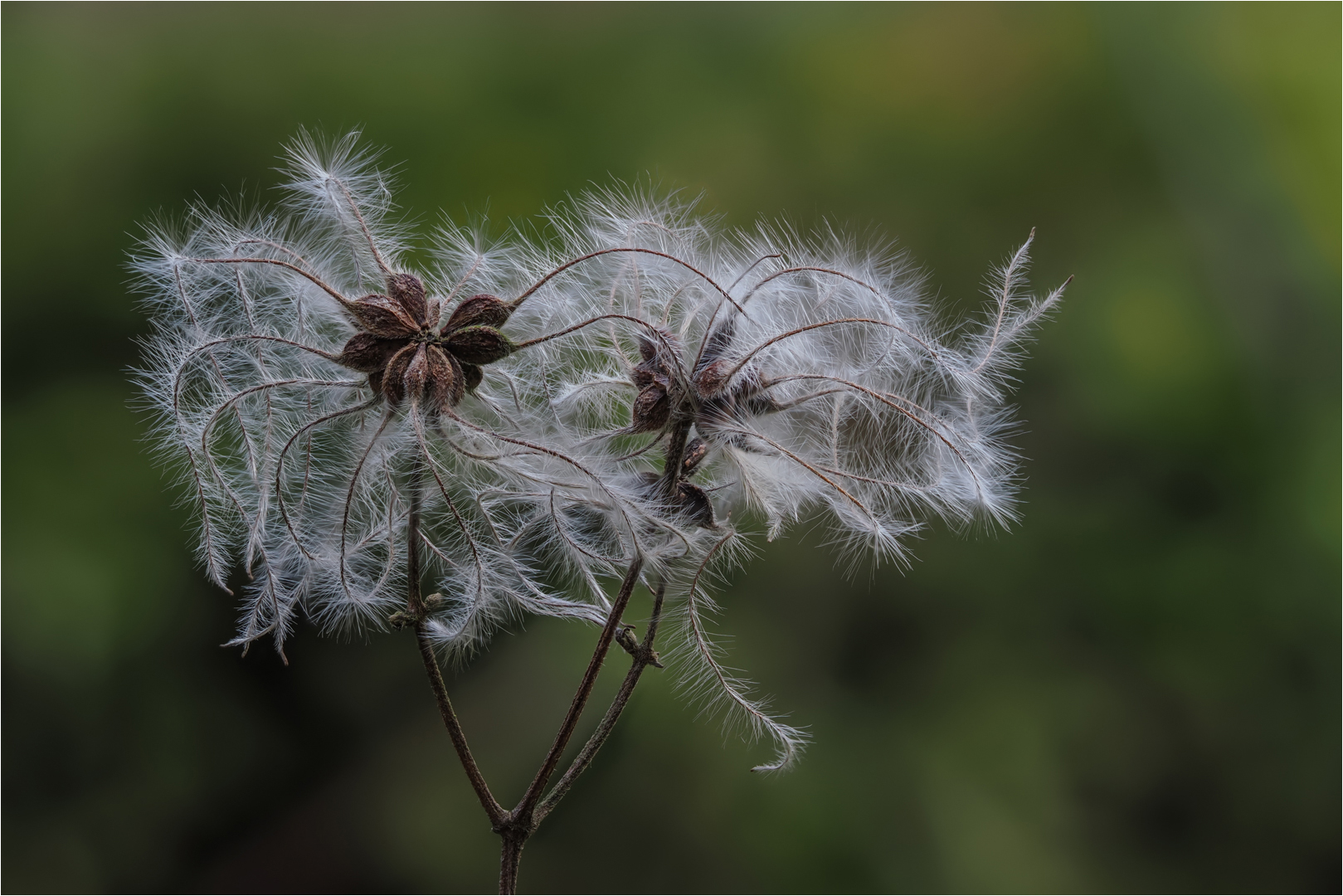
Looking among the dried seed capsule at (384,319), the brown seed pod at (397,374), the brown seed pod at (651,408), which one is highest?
the brown seed pod at (651,408)

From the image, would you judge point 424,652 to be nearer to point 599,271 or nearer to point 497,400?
point 497,400

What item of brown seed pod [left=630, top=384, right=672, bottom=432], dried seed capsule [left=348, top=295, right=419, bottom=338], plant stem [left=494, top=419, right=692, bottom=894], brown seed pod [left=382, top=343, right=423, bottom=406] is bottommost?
plant stem [left=494, top=419, right=692, bottom=894]

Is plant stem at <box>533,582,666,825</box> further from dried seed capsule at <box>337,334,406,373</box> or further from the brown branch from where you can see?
dried seed capsule at <box>337,334,406,373</box>

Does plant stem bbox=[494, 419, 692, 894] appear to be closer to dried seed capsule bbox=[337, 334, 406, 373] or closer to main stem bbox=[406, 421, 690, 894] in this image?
main stem bbox=[406, 421, 690, 894]

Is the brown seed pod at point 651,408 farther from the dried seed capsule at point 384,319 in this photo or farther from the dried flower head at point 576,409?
the dried seed capsule at point 384,319

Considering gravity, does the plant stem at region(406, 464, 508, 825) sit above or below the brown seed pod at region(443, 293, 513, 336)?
below

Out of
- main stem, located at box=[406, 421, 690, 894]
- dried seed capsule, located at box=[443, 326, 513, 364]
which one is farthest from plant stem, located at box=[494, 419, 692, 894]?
dried seed capsule, located at box=[443, 326, 513, 364]

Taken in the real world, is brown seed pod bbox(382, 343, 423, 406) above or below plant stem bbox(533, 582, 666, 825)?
above

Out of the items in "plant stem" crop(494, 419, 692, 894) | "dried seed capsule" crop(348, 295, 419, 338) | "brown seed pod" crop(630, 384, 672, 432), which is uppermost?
"brown seed pod" crop(630, 384, 672, 432)

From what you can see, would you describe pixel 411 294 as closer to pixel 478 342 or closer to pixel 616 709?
pixel 478 342

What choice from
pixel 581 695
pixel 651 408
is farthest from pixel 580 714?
pixel 651 408

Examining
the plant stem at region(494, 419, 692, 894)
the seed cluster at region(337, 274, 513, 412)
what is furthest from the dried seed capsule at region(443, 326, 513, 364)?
the plant stem at region(494, 419, 692, 894)

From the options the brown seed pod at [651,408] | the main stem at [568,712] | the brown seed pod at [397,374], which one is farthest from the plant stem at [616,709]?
the brown seed pod at [397,374]
